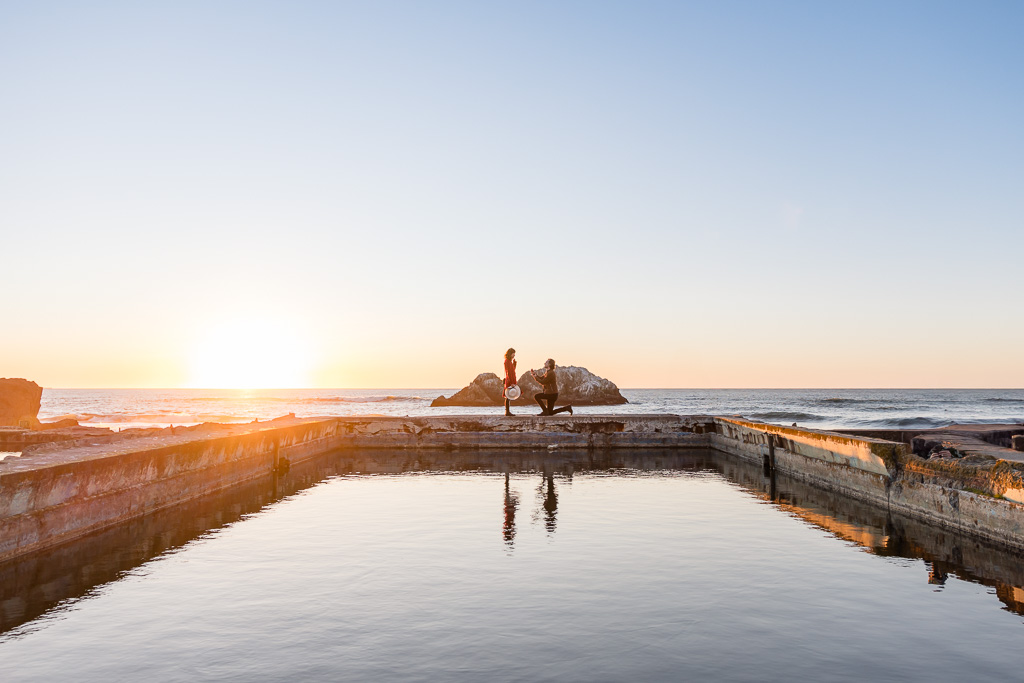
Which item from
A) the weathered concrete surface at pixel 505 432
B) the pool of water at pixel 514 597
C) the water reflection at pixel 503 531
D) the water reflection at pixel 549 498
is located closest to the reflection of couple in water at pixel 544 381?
the weathered concrete surface at pixel 505 432

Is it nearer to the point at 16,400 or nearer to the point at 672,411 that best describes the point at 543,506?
the point at 16,400

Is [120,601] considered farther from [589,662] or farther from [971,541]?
[971,541]

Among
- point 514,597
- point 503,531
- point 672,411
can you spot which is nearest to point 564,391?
point 672,411

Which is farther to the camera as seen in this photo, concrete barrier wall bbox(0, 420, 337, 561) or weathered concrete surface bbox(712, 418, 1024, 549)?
weathered concrete surface bbox(712, 418, 1024, 549)

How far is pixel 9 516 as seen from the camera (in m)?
7.11

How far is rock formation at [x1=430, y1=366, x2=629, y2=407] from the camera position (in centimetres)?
→ 8481

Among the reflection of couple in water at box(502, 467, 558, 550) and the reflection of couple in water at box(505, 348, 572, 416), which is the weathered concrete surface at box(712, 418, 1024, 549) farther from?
the reflection of couple in water at box(505, 348, 572, 416)

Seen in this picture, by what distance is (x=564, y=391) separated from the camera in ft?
291

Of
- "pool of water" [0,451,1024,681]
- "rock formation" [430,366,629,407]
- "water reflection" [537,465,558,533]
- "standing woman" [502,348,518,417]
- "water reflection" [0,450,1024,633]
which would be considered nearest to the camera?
"pool of water" [0,451,1024,681]

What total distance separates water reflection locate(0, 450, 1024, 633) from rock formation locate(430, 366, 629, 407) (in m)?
64.1

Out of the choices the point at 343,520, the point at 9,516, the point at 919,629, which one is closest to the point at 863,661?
the point at 919,629

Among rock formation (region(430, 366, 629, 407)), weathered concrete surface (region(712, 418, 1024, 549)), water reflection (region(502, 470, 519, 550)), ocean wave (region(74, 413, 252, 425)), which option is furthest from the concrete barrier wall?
rock formation (region(430, 366, 629, 407))

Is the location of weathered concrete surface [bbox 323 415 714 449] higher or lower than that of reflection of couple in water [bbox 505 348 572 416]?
lower

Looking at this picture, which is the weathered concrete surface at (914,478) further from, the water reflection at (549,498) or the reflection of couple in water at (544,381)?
the reflection of couple in water at (544,381)
